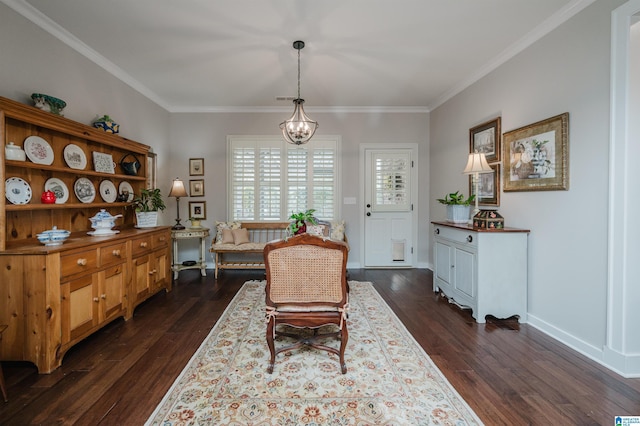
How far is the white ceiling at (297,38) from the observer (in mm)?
2418

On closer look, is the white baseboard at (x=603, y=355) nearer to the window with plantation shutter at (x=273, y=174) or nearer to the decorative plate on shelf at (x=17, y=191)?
the window with plantation shutter at (x=273, y=174)

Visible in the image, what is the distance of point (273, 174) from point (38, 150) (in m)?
3.07

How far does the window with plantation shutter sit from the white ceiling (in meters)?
0.97

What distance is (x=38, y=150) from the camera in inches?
96.0

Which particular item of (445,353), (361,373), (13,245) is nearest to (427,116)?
(445,353)

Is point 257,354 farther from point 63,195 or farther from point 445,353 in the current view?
point 63,195

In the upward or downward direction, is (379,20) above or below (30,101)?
above

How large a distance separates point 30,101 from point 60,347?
85.8 inches

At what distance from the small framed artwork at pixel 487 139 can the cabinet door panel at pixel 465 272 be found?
1273mm

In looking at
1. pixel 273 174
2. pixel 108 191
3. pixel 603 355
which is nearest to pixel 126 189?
pixel 108 191

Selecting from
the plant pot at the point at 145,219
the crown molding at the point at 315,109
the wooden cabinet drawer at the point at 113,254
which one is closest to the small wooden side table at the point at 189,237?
the plant pot at the point at 145,219

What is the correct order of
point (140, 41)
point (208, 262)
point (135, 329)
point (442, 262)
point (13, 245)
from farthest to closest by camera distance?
point (208, 262), point (442, 262), point (140, 41), point (135, 329), point (13, 245)

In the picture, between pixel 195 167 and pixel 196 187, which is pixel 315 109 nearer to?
pixel 195 167

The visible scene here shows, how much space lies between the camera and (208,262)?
5043 mm
